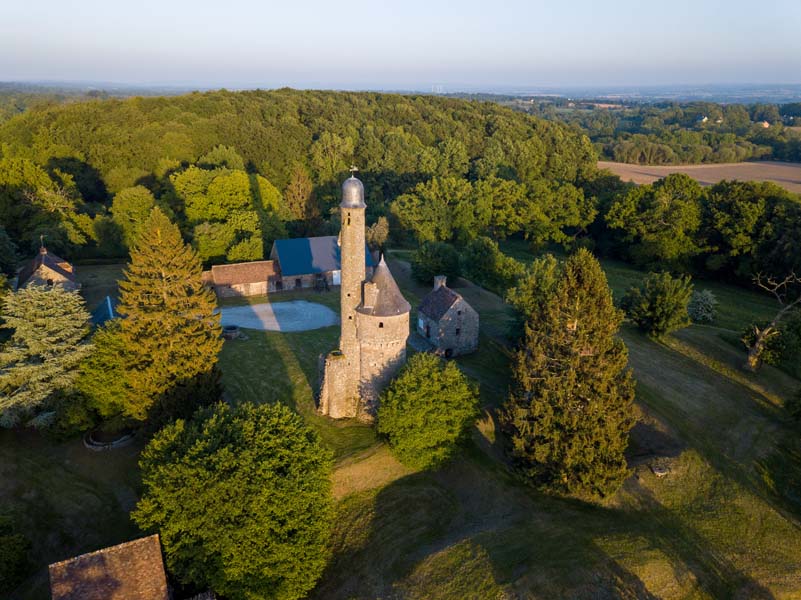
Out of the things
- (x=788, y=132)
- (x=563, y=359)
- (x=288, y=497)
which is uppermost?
(x=788, y=132)

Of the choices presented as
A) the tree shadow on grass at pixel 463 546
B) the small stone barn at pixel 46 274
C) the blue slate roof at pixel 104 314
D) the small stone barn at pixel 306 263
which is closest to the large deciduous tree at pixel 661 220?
the small stone barn at pixel 306 263

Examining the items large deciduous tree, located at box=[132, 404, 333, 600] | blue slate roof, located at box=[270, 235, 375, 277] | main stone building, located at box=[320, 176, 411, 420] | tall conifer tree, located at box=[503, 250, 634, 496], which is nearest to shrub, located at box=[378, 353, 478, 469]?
main stone building, located at box=[320, 176, 411, 420]

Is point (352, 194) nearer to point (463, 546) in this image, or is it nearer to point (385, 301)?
point (385, 301)

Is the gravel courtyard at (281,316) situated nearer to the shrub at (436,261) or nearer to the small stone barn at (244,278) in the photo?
the small stone barn at (244,278)

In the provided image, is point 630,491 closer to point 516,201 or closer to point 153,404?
point 153,404

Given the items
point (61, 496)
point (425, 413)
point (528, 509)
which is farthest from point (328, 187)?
point (528, 509)

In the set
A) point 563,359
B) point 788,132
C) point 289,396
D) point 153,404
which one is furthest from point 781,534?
point 788,132
